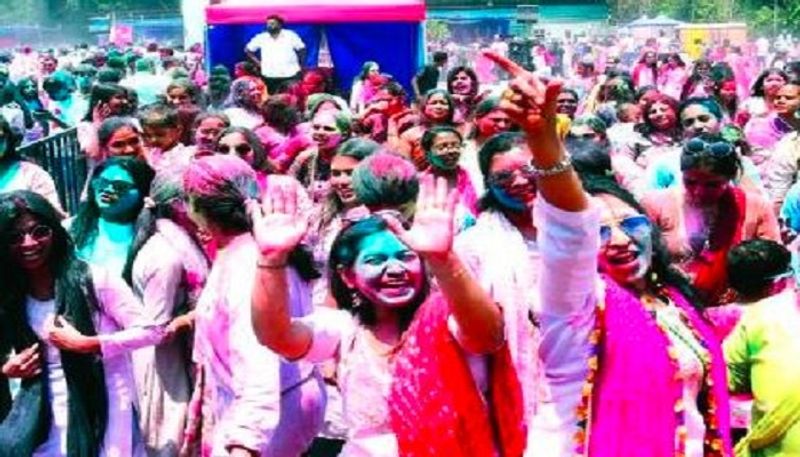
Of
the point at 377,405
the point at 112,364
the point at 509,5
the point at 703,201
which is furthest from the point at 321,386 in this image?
the point at 509,5

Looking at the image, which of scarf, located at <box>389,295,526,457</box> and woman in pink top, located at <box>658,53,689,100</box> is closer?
scarf, located at <box>389,295,526,457</box>

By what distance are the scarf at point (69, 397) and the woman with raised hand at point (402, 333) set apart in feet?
3.26

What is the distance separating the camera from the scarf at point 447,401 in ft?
10.6

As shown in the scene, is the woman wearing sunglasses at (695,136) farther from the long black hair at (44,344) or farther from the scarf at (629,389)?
the scarf at (629,389)

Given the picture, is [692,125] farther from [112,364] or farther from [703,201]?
[112,364]

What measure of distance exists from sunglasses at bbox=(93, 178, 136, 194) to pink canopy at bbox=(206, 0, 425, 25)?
35.7 ft

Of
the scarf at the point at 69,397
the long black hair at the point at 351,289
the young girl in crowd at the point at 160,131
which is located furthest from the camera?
the young girl in crowd at the point at 160,131

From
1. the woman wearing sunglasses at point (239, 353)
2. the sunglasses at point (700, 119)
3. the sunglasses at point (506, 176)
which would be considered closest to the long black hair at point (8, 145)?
the woman wearing sunglasses at point (239, 353)

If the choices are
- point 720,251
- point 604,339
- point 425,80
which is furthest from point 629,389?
point 425,80

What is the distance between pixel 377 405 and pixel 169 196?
1.87 meters

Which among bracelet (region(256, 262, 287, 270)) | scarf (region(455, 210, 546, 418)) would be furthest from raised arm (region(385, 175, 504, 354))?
bracelet (region(256, 262, 287, 270))

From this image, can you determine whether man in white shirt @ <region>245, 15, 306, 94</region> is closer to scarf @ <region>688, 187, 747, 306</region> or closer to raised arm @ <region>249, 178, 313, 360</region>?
scarf @ <region>688, 187, 747, 306</region>

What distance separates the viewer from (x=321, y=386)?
4023 mm

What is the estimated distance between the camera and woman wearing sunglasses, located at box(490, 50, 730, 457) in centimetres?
286
